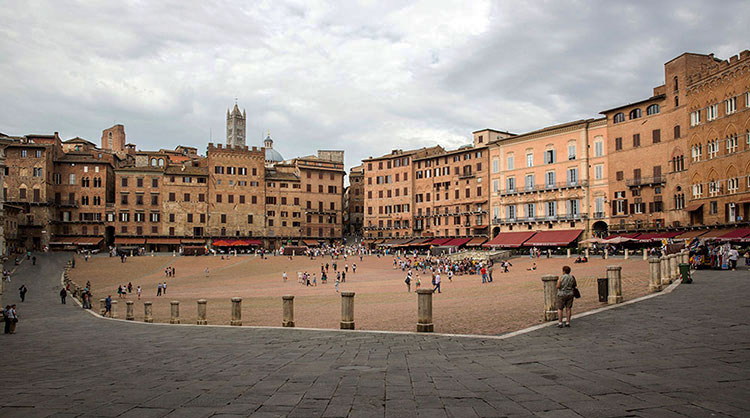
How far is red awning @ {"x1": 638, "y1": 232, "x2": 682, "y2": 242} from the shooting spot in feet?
160

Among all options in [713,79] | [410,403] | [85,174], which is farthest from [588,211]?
[85,174]

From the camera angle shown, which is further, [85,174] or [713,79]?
[85,174]

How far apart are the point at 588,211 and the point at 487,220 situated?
14975 mm

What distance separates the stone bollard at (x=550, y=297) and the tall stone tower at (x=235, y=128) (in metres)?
136

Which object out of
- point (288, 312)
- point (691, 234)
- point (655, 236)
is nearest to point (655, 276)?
point (288, 312)

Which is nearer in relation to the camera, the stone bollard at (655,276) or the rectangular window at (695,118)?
the stone bollard at (655,276)

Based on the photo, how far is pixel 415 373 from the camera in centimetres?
771

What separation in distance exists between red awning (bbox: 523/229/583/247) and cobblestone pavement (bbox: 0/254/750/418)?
46.5 meters

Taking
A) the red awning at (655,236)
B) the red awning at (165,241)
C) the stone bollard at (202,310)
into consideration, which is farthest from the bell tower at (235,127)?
the stone bollard at (202,310)

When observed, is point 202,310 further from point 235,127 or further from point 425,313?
point 235,127

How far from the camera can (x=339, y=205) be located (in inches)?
3556

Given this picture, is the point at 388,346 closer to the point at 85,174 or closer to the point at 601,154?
the point at 601,154

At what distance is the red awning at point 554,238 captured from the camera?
2306 inches

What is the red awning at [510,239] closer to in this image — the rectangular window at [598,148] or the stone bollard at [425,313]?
the rectangular window at [598,148]
